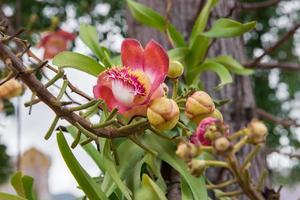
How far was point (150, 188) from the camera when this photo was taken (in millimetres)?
437

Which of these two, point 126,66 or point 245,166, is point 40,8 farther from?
point 245,166

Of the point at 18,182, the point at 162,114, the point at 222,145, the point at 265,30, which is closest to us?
the point at 222,145

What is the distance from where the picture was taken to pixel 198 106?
43cm

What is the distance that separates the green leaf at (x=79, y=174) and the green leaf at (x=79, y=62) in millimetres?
110

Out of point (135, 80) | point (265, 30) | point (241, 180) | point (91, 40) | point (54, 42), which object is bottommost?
point (241, 180)

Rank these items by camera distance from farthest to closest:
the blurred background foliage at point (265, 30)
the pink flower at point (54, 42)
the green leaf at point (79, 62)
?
the blurred background foliage at point (265, 30) → the pink flower at point (54, 42) → the green leaf at point (79, 62)

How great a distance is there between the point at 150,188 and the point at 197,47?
0.34 m

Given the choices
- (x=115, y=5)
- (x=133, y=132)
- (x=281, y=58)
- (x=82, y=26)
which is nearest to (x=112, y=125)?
(x=133, y=132)

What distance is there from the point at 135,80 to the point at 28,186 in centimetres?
15

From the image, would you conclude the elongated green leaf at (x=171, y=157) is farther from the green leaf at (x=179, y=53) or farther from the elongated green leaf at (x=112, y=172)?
the green leaf at (x=179, y=53)

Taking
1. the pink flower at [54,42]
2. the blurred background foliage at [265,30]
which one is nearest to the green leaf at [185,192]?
the pink flower at [54,42]

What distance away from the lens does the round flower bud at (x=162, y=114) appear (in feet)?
1.36

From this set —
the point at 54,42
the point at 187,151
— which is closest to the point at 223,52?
the point at 54,42

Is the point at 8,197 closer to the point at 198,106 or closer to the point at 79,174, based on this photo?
the point at 79,174
